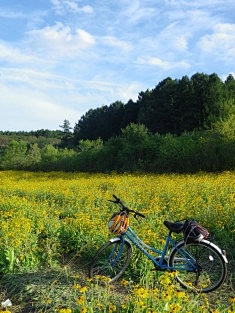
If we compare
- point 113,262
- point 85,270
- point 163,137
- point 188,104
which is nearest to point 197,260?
point 113,262

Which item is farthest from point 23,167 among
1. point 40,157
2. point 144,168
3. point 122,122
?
point 122,122

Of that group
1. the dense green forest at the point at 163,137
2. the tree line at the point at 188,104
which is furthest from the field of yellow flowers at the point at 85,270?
the tree line at the point at 188,104

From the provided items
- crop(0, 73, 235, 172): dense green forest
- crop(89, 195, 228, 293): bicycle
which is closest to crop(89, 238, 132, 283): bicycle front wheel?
crop(89, 195, 228, 293): bicycle

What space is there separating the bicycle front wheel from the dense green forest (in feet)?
55.2

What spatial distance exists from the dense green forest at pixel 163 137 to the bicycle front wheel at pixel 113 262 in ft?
55.2

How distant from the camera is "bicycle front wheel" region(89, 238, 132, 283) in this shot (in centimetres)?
448

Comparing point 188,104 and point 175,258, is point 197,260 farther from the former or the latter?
point 188,104

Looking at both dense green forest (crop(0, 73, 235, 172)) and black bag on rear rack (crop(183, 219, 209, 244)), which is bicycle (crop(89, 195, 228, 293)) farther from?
dense green forest (crop(0, 73, 235, 172))

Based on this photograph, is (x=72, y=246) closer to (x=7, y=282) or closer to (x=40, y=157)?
(x=7, y=282)

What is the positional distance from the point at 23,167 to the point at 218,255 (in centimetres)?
4011

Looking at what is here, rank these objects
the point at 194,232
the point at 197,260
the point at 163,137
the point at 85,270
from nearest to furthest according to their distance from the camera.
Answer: the point at 194,232 → the point at 197,260 → the point at 85,270 → the point at 163,137

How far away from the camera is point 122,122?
62.3m

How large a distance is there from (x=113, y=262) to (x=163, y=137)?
22637 mm

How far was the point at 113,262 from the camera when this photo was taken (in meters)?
4.63
